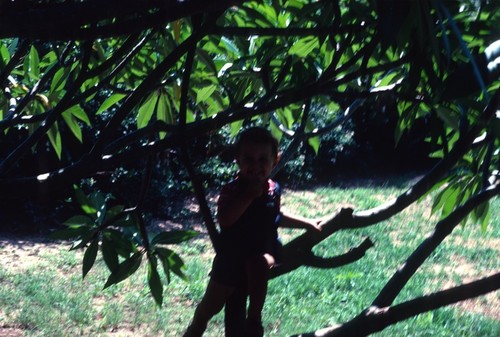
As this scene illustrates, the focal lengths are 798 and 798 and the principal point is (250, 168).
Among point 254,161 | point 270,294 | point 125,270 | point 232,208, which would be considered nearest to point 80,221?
point 125,270

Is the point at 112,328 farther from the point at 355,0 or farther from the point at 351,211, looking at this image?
the point at 355,0

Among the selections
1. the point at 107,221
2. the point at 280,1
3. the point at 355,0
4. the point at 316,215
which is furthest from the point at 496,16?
the point at 316,215

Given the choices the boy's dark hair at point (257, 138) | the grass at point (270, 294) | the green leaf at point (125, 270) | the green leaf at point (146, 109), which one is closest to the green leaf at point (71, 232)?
the green leaf at point (125, 270)

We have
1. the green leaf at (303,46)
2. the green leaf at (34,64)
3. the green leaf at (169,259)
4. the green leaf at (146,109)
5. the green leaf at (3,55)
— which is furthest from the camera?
the green leaf at (34,64)

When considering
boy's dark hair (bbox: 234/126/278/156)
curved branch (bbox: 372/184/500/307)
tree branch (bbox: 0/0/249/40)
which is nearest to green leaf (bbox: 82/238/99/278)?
boy's dark hair (bbox: 234/126/278/156)

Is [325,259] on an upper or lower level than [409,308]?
upper

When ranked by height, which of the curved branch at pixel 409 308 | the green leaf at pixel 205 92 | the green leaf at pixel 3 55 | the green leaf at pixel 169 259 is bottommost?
the curved branch at pixel 409 308

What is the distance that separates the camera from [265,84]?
218 centimetres

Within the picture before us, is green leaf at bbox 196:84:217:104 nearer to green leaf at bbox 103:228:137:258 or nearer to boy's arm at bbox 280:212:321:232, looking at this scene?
boy's arm at bbox 280:212:321:232

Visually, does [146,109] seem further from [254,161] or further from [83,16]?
[83,16]

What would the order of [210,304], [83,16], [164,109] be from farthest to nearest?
[164,109] < [210,304] < [83,16]

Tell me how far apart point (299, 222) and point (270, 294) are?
12.3 feet

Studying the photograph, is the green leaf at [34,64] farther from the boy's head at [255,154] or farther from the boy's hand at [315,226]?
the boy's hand at [315,226]

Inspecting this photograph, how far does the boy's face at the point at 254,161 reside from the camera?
96.7 inches
